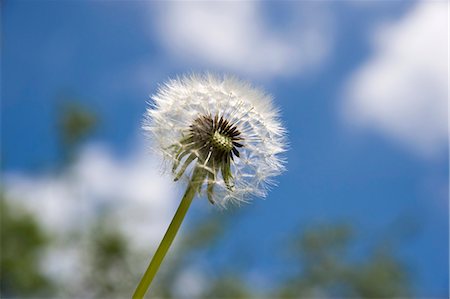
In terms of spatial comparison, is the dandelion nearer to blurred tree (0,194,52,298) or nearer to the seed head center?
the seed head center

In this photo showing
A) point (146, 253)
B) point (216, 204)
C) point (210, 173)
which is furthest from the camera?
point (146, 253)

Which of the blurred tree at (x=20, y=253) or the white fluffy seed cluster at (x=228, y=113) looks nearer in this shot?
the white fluffy seed cluster at (x=228, y=113)

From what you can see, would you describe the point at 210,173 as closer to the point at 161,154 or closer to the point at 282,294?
the point at 161,154

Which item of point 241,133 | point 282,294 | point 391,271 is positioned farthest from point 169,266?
point 241,133

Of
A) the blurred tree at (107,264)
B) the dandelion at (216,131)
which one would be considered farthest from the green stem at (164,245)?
the blurred tree at (107,264)

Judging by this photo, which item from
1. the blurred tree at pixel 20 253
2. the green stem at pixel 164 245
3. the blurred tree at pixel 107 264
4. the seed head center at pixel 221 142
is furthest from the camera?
the blurred tree at pixel 20 253

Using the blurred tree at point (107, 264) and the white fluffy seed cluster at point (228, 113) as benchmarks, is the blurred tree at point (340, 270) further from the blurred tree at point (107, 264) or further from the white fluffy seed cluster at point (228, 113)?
the white fluffy seed cluster at point (228, 113)
